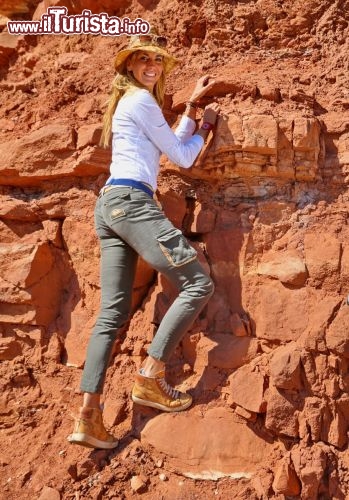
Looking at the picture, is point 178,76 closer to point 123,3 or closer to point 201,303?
point 123,3

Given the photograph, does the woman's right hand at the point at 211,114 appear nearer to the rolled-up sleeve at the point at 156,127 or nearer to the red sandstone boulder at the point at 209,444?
the rolled-up sleeve at the point at 156,127

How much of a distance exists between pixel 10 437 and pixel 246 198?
1.93 meters

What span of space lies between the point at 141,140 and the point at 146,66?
48 centimetres

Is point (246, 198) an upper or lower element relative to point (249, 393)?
upper

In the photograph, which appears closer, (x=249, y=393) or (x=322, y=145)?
(x=249, y=393)

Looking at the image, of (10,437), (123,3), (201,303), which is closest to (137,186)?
(201,303)

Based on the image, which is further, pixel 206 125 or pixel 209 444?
pixel 206 125

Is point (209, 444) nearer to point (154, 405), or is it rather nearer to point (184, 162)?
point (154, 405)

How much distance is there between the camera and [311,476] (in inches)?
96.9

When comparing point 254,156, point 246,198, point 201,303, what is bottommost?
point 201,303

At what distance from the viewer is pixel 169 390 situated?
279 centimetres

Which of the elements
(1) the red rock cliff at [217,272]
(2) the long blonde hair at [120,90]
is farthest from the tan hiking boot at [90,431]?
(2) the long blonde hair at [120,90]

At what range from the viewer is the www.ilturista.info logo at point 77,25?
3.96 m

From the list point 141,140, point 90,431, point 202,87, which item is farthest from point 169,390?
point 202,87
